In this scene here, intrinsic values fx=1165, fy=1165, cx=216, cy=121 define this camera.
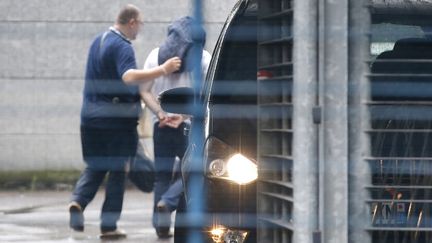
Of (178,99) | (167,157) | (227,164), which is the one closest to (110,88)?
(167,157)

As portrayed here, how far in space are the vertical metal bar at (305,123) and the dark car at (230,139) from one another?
532 millimetres

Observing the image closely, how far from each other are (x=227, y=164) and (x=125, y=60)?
2.33 meters

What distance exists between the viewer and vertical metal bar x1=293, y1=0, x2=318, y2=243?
141 inches

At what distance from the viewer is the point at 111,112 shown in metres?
6.58

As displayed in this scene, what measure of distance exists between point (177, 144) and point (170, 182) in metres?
0.32

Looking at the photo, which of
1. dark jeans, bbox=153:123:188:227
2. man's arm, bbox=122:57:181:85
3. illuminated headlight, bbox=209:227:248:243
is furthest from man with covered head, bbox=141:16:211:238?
illuminated headlight, bbox=209:227:248:243

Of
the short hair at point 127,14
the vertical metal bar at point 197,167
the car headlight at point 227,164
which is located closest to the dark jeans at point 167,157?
the short hair at point 127,14

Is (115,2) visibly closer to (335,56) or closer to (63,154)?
(63,154)

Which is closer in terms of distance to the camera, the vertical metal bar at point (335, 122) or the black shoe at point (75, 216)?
the vertical metal bar at point (335, 122)

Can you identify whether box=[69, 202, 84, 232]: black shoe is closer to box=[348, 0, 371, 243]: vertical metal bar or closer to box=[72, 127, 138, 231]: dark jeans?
box=[72, 127, 138, 231]: dark jeans

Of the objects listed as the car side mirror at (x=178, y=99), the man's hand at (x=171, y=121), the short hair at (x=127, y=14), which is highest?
the short hair at (x=127, y=14)

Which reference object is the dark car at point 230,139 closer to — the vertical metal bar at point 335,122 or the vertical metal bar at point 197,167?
the vertical metal bar at point 197,167

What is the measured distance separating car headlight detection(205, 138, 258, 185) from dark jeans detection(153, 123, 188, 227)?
2328mm

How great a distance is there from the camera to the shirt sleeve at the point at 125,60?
6.55m
